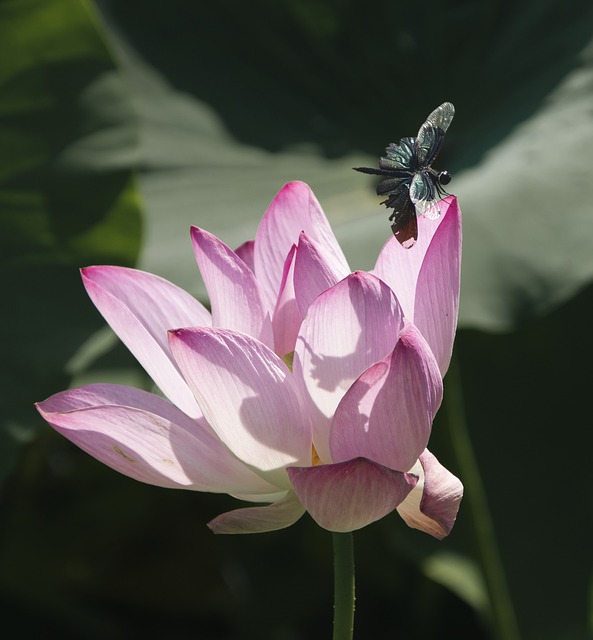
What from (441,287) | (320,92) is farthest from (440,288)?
(320,92)

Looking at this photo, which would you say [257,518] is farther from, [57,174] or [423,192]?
[57,174]

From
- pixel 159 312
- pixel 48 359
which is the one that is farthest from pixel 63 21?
pixel 159 312

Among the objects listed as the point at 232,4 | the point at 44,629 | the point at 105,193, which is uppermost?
the point at 232,4

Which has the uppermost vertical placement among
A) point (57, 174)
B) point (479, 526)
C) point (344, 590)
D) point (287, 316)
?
point (57, 174)

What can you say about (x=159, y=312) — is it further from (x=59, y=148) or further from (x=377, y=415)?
(x=59, y=148)

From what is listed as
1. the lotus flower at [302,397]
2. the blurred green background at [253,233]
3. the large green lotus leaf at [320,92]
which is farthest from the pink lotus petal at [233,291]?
the large green lotus leaf at [320,92]

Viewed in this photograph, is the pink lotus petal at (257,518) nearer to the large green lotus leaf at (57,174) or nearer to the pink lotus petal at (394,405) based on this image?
the pink lotus petal at (394,405)
